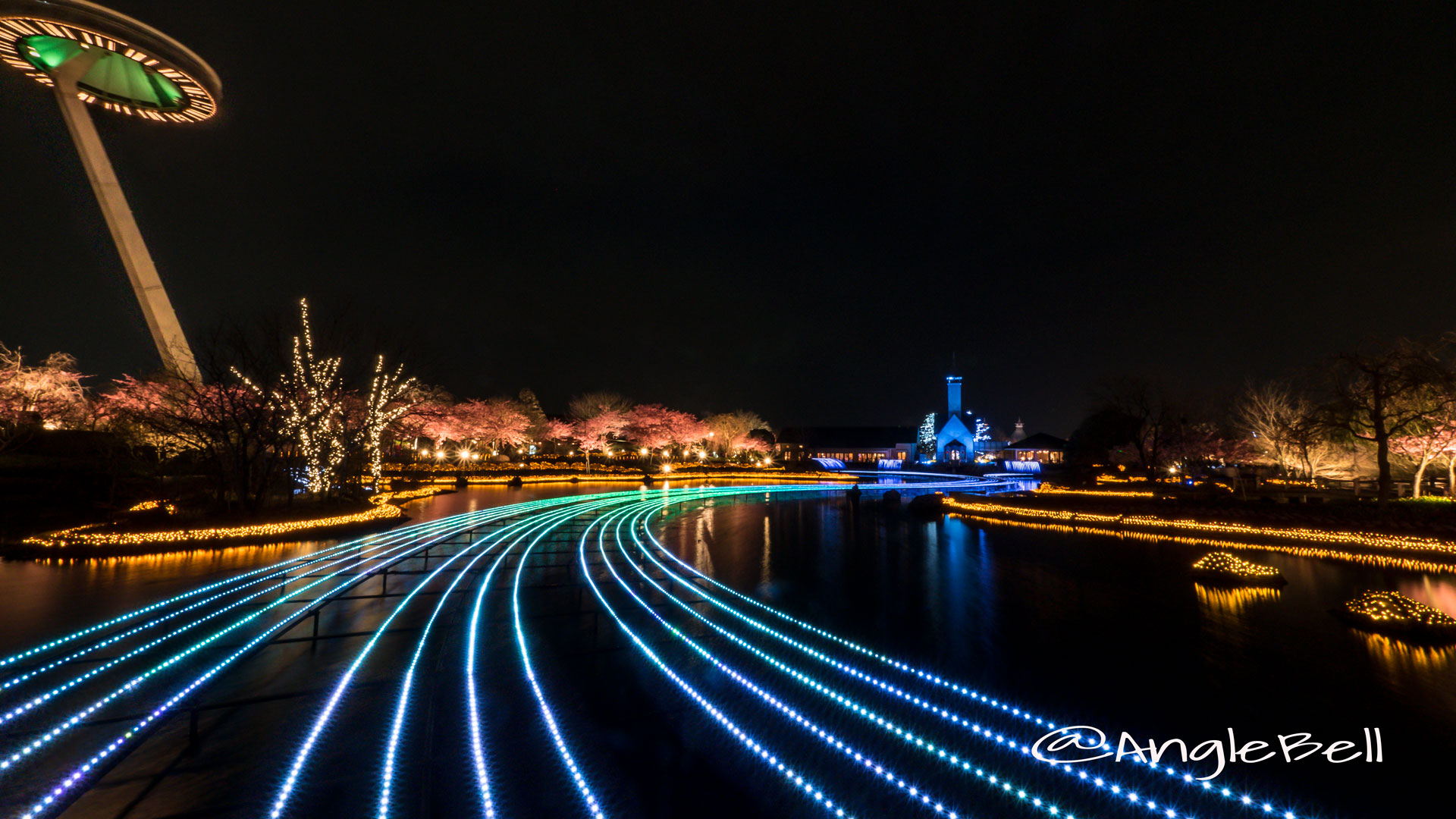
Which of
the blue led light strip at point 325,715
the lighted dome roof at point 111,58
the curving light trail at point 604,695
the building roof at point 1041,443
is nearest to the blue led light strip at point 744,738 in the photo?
the curving light trail at point 604,695

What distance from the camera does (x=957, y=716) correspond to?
17.8 ft

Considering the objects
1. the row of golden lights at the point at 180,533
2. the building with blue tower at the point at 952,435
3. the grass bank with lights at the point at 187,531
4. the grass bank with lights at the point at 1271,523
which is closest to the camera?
the grass bank with lights at the point at 187,531

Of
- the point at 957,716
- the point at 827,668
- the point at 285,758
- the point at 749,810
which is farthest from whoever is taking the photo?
the point at 827,668

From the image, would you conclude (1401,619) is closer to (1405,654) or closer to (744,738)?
(1405,654)

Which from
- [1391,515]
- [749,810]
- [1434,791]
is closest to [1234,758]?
[1434,791]

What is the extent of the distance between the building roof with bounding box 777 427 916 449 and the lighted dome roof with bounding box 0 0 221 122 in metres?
71.2

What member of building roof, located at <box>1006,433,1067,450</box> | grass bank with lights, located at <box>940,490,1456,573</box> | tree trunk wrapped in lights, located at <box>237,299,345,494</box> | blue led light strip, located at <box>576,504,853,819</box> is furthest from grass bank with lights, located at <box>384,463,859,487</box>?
building roof, located at <box>1006,433,1067,450</box>

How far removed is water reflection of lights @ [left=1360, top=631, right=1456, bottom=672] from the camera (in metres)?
6.64

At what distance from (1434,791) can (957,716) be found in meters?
3.40

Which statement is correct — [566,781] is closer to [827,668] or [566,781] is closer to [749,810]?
[749,810]

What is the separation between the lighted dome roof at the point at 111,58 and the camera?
24.7m

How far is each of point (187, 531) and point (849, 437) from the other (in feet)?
272

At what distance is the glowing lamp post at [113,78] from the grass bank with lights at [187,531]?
41.3 ft

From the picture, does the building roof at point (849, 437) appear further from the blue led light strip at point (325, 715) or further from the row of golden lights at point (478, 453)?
the blue led light strip at point (325, 715)
